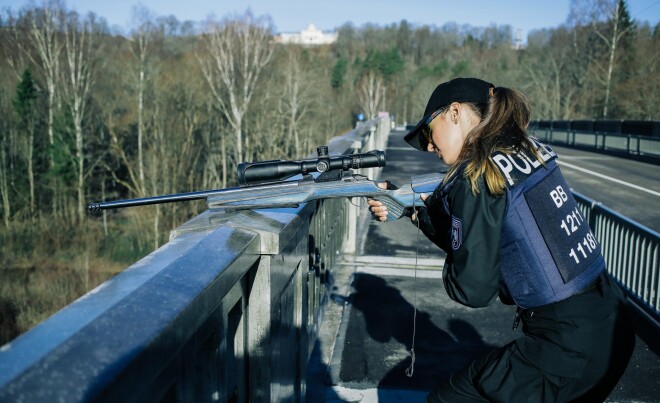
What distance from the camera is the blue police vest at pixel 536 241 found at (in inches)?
101

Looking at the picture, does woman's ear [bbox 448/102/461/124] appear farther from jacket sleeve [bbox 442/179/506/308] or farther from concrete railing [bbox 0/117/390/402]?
concrete railing [bbox 0/117/390/402]

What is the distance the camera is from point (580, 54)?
7381cm

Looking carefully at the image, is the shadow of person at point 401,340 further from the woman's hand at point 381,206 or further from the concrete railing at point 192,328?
the woman's hand at point 381,206

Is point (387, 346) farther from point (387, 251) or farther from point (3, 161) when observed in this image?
point (3, 161)

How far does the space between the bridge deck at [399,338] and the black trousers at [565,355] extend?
3.55ft

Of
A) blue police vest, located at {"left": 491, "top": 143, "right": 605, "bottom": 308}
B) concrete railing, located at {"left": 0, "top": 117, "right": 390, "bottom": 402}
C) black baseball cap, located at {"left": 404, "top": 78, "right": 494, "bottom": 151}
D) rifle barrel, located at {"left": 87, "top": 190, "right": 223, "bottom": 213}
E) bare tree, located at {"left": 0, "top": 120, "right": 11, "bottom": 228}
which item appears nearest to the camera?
concrete railing, located at {"left": 0, "top": 117, "right": 390, "bottom": 402}

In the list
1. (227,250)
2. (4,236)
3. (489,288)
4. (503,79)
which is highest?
(503,79)

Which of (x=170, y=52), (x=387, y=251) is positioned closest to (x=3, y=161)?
(x=170, y=52)

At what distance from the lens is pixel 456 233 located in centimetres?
249

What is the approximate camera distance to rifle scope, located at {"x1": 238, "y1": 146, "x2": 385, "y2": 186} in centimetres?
316

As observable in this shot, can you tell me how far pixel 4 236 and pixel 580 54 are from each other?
206 feet

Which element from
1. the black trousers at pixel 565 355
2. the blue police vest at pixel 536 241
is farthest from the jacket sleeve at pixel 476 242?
the black trousers at pixel 565 355

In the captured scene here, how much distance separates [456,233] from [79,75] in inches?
2268

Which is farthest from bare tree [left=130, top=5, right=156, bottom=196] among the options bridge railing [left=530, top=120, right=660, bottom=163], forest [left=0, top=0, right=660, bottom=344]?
bridge railing [left=530, top=120, right=660, bottom=163]
